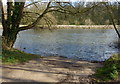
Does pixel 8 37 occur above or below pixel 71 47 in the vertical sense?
above

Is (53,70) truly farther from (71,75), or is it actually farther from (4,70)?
(4,70)

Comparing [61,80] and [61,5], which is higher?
[61,5]

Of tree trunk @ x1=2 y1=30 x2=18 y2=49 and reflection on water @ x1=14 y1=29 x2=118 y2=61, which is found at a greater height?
tree trunk @ x1=2 y1=30 x2=18 y2=49

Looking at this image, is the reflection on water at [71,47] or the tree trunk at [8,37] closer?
the tree trunk at [8,37]

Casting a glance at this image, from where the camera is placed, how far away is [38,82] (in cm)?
561

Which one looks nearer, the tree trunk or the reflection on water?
the tree trunk

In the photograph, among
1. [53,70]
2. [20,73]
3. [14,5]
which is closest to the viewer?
A: [20,73]

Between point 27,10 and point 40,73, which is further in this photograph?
point 27,10

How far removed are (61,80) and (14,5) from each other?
840 centimetres

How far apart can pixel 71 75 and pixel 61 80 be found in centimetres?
76

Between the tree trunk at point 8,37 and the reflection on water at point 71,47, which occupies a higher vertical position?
the tree trunk at point 8,37

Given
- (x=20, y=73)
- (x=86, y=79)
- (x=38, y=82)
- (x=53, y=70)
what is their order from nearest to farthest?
(x=38, y=82) < (x=86, y=79) < (x=20, y=73) < (x=53, y=70)

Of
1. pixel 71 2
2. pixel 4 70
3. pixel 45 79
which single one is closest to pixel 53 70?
pixel 45 79

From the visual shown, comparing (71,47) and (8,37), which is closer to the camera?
(8,37)
